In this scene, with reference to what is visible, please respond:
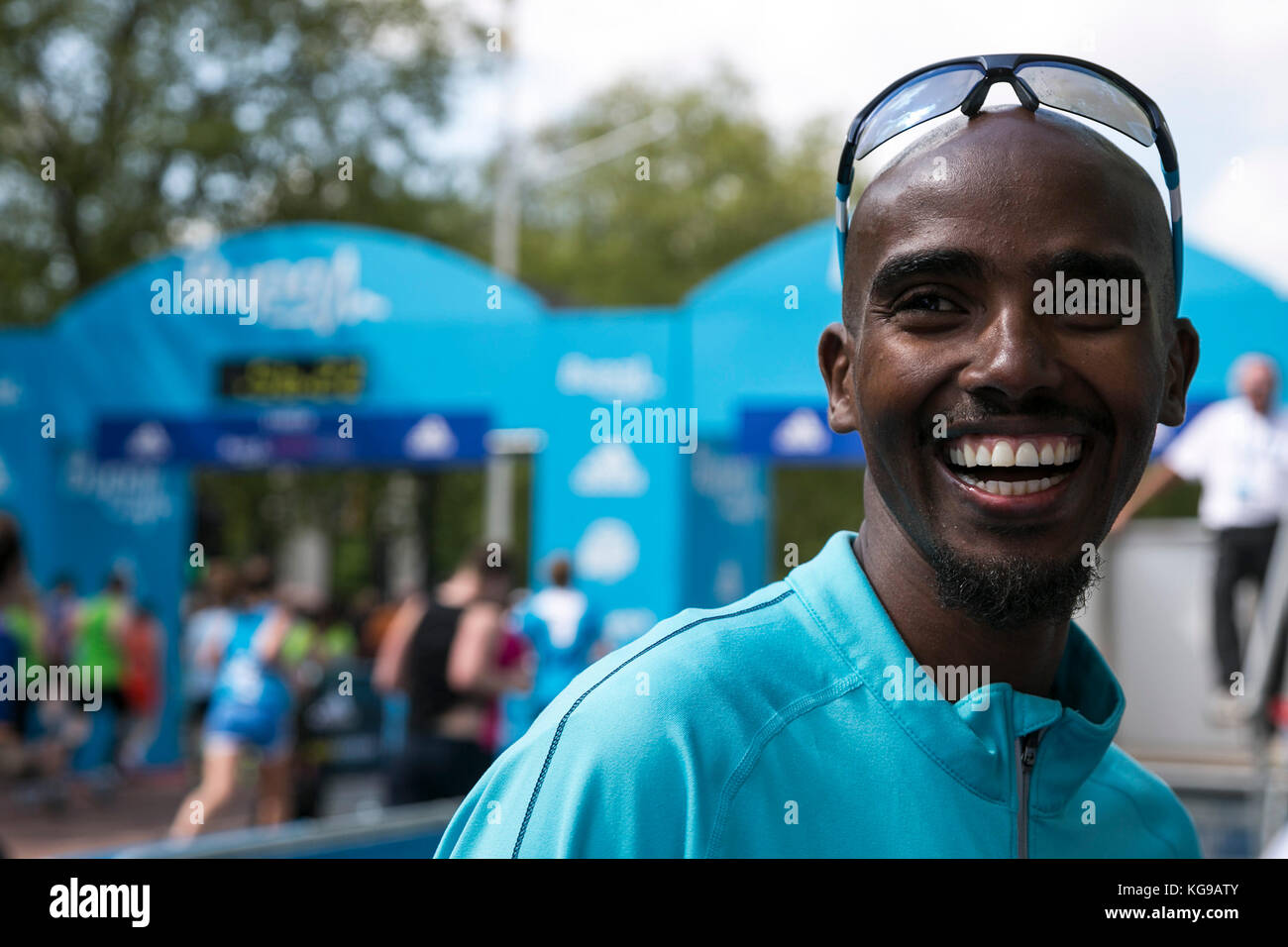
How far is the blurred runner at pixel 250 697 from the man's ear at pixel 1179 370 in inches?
254

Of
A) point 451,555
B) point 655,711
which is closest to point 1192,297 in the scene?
point 655,711

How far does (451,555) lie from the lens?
26.2 m

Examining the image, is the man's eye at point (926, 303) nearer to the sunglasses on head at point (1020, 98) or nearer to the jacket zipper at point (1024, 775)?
the sunglasses on head at point (1020, 98)

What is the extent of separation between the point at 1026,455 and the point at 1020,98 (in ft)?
1.03

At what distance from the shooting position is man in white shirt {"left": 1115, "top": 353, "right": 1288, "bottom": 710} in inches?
188

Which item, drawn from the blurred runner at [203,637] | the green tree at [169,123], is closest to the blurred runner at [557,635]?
the blurred runner at [203,637]

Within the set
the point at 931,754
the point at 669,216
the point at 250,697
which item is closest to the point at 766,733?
the point at 931,754

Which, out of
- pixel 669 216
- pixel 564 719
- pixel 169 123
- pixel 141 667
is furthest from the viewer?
pixel 669 216

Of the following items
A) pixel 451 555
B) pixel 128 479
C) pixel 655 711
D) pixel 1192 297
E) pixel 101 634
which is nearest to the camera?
pixel 655 711

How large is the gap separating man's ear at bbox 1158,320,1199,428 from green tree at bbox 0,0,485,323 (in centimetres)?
1473

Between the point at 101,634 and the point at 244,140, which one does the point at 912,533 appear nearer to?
the point at 101,634

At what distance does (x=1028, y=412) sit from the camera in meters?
1.17

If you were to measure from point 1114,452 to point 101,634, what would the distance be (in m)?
10.6

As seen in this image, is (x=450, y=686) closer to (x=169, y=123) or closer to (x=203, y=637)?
(x=203, y=637)
